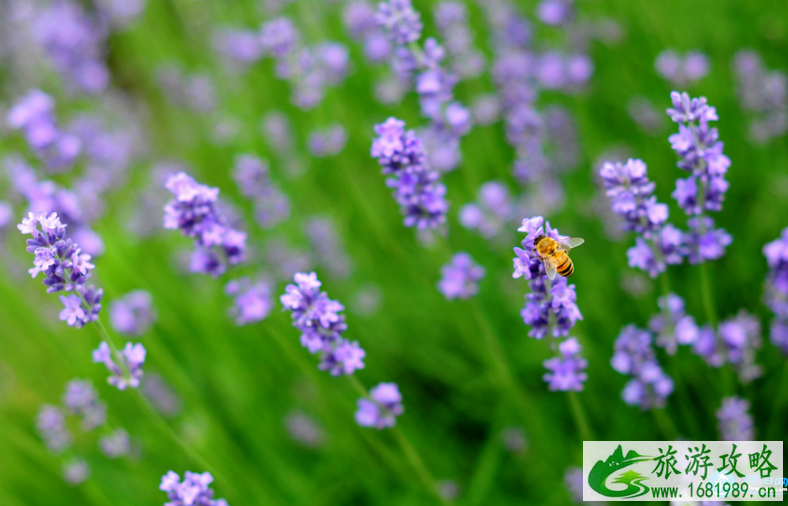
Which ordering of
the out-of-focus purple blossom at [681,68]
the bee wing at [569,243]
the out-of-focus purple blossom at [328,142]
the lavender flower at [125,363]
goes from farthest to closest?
the out-of-focus purple blossom at [681,68] → the out-of-focus purple blossom at [328,142] → the lavender flower at [125,363] → the bee wing at [569,243]

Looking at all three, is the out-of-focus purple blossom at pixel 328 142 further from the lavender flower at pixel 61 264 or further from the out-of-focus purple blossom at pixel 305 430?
the lavender flower at pixel 61 264

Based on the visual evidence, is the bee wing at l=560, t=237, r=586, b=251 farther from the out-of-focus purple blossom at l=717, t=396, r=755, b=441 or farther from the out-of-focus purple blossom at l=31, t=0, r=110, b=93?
the out-of-focus purple blossom at l=31, t=0, r=110, b=93

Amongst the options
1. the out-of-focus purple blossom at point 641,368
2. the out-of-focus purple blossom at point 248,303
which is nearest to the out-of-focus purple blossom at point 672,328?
the out-of-focus purple blossom at point 641,368

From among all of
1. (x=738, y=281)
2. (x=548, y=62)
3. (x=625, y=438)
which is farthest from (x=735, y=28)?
(x=625, y=438)

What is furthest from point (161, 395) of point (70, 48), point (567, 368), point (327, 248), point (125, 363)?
point (567, 368)

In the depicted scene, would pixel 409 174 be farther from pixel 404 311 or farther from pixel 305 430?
pixel 305 430

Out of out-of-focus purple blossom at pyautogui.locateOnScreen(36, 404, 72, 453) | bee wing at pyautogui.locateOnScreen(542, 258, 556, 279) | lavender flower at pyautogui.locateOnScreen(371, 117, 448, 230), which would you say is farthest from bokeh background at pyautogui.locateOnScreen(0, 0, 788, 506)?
bee wing at pyautogui.locateOnScreen(542, 258, 556, 279)

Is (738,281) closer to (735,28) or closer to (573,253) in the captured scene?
(573,253)
